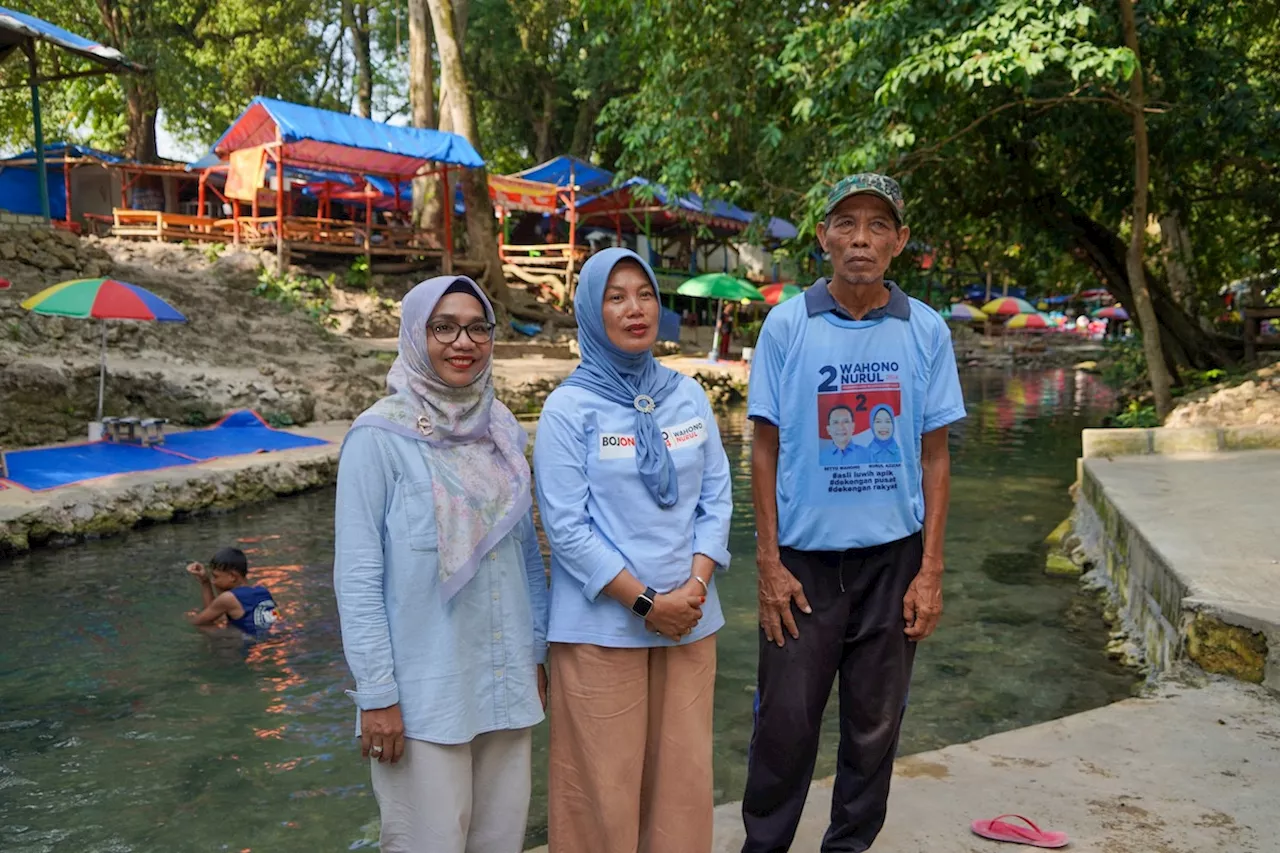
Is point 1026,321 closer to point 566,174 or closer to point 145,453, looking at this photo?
point 566,174

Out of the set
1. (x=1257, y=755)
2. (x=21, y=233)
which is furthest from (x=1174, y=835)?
(x=21, y=233)

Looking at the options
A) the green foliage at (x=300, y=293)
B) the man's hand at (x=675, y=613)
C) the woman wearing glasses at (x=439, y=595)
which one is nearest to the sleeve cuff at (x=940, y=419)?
the man's hand at (x=675, y=613)

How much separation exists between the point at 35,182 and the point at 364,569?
91.4ft

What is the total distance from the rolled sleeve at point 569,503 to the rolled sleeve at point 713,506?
0.24m

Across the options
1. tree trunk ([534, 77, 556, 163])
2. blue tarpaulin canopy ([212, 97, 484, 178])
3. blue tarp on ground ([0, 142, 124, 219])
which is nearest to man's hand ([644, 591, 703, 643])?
blue tarpaulin canopy ([212, 97, 484, 178])

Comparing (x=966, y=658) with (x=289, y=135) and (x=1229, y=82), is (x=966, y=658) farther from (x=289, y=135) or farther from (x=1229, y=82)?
(x=289, y=135)

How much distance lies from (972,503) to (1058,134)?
4.66 meters

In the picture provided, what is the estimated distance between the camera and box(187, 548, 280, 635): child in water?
243 inches

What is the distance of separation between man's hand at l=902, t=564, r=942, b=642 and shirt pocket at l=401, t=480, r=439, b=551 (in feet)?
4.02

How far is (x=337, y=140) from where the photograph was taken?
55.4ft

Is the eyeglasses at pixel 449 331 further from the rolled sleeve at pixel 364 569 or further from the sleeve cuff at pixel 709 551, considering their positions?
the sleeve cuff at pixel 709 551

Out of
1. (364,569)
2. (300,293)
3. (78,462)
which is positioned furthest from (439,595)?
(300,293)

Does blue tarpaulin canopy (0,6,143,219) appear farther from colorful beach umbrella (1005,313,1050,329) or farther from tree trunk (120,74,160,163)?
colorful beach umbrella (1005,313,1050,329)

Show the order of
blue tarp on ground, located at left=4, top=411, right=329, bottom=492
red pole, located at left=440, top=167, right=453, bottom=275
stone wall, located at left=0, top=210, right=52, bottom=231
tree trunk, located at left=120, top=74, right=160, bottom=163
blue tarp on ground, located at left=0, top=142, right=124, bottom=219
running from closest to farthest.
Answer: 1. blue tarp on ground, located at left=4, top=411, right=329, bottom=492
2. stone wall, located at left=0, top=210, right=52, bottom=231
3. red pole, located at left=440, top=167, right=453, bottom=275
4. blue tarp on ground, located at left=0, top=142, right=124, bottom=219
5. tree trunk, located at left=120, top=74, right=160, bottom=163
